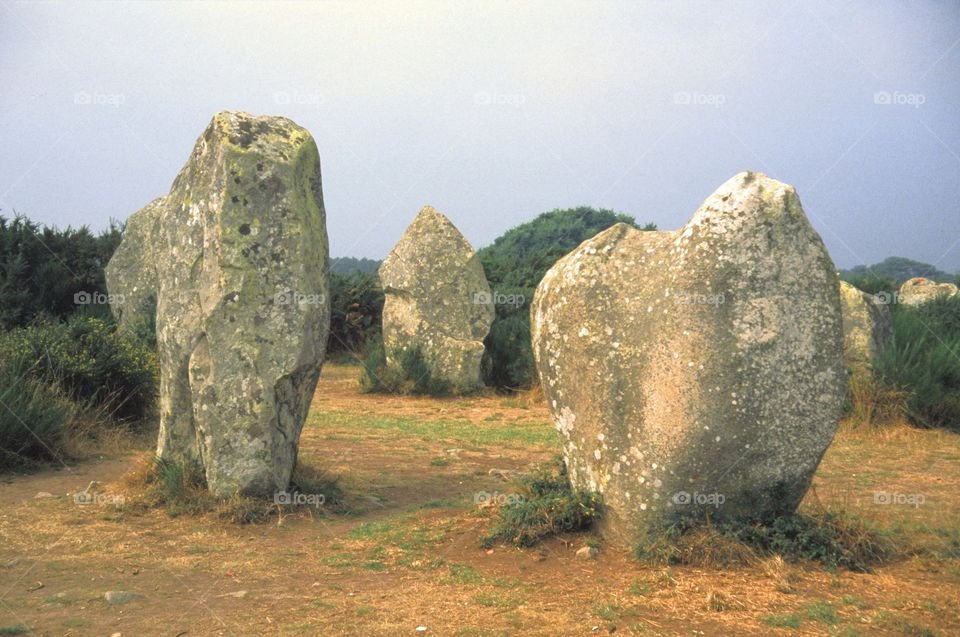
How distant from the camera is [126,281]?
554 inches

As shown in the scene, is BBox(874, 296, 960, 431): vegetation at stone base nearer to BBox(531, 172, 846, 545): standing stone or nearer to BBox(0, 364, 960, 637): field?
BBox(0, 364, 960, 637): field

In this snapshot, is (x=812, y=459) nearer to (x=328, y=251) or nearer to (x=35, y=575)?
(x=328, y=251)

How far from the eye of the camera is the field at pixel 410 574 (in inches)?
171

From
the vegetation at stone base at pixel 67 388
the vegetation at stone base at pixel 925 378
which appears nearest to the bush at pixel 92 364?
the vegetation at stone base at pixel 67 388

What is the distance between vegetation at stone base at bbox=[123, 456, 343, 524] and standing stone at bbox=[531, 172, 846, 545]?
2.63 meters

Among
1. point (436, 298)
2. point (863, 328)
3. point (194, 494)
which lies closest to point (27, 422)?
point (194, 494)

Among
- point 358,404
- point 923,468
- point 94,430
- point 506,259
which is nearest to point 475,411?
point 358,404

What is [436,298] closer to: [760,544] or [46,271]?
[46,271]

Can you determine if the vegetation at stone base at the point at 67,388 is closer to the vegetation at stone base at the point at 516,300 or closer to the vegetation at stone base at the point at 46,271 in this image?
the vegetation at stone base at the point at 46,271

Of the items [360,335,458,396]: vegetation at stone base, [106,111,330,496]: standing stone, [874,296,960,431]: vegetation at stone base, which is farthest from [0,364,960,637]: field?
[360,335,458,396]: vegetation at stone base

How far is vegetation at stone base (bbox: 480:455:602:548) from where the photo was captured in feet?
18.0

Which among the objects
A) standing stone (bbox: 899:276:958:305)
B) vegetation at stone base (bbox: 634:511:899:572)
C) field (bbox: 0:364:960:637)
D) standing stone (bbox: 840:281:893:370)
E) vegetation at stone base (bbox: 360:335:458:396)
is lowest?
field (bbox: 0:364:960:637)

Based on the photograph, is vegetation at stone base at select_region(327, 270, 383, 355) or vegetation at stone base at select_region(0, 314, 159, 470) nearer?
vegetation at stone base at select_region(0, 314, 159, 470)

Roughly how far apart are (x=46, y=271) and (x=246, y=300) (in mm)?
9987
